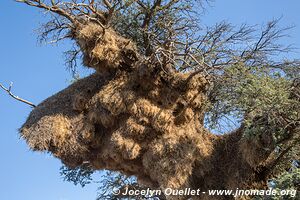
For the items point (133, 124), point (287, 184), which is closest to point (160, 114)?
point (133, 124)

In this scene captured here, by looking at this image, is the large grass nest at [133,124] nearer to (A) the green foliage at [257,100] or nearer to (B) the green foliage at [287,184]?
(A) the green foliage at [257,100]

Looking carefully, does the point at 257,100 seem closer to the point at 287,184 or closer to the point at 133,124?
the point at 287,184

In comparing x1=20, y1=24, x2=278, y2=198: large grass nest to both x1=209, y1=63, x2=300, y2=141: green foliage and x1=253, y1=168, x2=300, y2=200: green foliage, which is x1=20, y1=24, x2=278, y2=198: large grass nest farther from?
x1=253, y1=168, x2=300, y2=200: green foliage

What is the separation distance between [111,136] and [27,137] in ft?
6.86

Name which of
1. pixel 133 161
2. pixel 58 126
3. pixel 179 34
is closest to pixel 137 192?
pixel 133 161

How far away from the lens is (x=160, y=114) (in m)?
10.7

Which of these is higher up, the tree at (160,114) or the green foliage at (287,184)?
the tree at (160,114)

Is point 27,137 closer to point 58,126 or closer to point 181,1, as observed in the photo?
point 58,126

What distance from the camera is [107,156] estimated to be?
11.0 metres

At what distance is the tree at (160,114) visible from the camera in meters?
10.2

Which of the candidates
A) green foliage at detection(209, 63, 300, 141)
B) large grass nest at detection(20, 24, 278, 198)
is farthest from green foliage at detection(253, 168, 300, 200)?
large grass nest at detection(20, 24, 278, 198)

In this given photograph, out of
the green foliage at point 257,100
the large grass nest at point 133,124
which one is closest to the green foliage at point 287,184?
the green foliage at point 257,100

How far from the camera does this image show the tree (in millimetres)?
10211

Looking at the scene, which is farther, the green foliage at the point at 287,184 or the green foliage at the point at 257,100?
the green foliage at the point at 257,100
